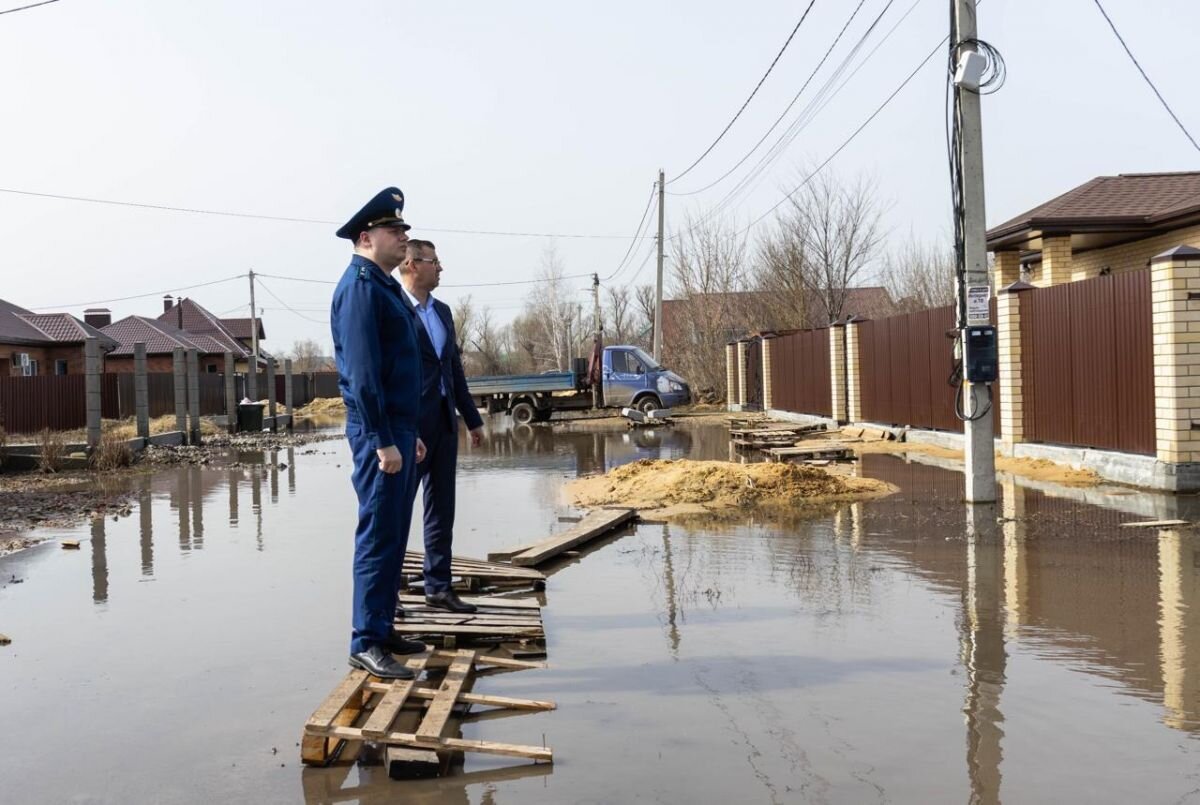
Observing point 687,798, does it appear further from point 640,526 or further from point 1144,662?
point 640,526

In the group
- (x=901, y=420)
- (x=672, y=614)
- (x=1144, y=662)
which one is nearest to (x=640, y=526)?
(x=672, y=614)

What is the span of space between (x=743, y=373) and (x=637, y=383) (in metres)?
4.63

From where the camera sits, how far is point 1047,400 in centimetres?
1401

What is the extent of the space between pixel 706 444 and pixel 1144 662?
55.7 ft

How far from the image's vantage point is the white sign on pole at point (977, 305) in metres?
10.4

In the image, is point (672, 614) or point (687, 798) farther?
point (672, 614)

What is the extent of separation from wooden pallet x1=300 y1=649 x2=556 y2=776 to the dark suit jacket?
160cm

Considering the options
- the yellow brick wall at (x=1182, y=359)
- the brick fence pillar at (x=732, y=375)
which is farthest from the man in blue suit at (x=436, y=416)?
the brick fence pillar at (x=732, y=375)

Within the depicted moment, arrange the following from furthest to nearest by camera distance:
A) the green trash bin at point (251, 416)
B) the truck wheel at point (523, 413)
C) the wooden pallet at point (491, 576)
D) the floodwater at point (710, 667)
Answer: the truck wheel at point (523, 413), the green trash bin at point (251, 416), the wooden pallet at point (491, 576), the floodwater at point (710, 667)

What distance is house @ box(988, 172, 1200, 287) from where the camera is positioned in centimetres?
1867

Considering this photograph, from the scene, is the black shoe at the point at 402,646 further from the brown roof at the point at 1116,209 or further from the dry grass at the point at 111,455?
the brown roof at the point at 1116,209

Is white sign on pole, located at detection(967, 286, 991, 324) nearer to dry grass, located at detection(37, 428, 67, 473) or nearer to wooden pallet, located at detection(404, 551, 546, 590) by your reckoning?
wooden pallet, located at detection(404, 551, 546, 590)

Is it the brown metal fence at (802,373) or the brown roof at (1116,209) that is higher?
the brown roof at (1116,209)

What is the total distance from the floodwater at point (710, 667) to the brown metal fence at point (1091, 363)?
104 inches
